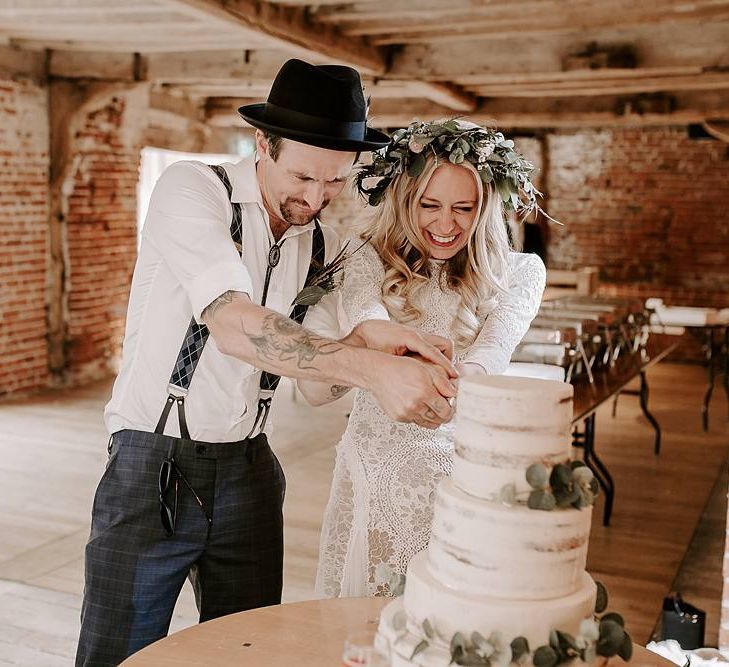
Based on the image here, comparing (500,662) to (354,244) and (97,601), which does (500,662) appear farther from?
(354,244)

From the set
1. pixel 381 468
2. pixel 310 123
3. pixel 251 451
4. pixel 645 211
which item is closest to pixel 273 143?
pixel 310 123

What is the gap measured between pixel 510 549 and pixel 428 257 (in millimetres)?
1239

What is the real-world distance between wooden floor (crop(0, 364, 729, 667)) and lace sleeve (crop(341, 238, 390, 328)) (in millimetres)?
1990

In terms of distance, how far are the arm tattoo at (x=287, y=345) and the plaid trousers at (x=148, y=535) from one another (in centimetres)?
38

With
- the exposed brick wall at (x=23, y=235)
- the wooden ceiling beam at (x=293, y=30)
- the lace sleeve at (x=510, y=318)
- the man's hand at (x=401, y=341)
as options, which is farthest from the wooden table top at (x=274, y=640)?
the exposed brick wall at (x=23, y=235)

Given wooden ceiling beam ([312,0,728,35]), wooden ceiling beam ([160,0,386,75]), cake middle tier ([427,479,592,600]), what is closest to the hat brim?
cake middle tier ([427,479,592,600])

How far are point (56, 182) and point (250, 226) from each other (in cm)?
678

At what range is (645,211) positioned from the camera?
1193cm

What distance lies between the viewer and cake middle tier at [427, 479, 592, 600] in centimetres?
144

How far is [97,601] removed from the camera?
222 centimetres

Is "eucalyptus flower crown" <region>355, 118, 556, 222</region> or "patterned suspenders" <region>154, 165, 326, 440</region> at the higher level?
"eucalyptus flower crown" <region>355, 118, 556, 222</region>

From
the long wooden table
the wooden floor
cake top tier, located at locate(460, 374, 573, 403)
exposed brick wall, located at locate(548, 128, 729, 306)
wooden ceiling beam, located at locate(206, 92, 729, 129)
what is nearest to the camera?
cake top tier, located at locate(460, 374, 573, 403)

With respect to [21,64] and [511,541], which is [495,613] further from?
[21,64]

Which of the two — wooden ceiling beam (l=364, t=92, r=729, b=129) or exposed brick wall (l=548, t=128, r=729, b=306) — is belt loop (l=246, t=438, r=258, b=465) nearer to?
wooden ceiling beam (l=364, t=92, r=729, b=129)
